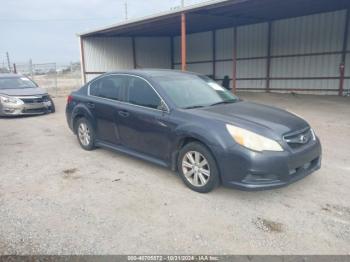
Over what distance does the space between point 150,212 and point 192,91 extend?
2.02 metres

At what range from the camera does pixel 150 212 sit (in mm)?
3617

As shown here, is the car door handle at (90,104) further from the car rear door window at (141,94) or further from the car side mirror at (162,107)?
the car side mirror at (162,107)

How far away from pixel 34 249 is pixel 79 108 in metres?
3.51

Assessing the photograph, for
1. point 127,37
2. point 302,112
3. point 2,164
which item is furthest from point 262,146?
point 127,37

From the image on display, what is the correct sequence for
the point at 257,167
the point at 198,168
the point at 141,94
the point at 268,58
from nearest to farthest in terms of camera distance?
the point at 257,167, the point at 198,168, the point at 141,94, the point at 268,58

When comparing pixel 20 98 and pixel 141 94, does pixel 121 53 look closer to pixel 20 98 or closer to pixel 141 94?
pixel 20 98

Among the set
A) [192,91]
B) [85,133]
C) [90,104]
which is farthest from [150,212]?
[85,133]

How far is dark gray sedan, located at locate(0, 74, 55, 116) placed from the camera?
33.2 ft

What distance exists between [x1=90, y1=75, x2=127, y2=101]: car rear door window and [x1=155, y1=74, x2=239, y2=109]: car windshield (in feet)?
2.58

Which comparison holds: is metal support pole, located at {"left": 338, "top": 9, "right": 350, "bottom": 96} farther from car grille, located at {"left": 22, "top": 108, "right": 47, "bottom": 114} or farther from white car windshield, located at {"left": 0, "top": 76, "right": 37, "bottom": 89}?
white car windshield, located at {"left": 0, "top": 76, "right": 37, "bottom": 89}

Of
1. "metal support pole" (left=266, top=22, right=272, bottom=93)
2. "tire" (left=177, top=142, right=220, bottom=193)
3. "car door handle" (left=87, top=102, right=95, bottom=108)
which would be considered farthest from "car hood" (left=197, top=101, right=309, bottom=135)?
"metal support pole" (left=266, top=22, right=272, bottom=93)

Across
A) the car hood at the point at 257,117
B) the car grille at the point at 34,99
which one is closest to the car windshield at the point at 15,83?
the car grille at the point at 34,99

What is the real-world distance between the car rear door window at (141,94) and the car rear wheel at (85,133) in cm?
128

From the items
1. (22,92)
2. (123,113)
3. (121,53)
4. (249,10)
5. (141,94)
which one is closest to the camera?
(141,94)
